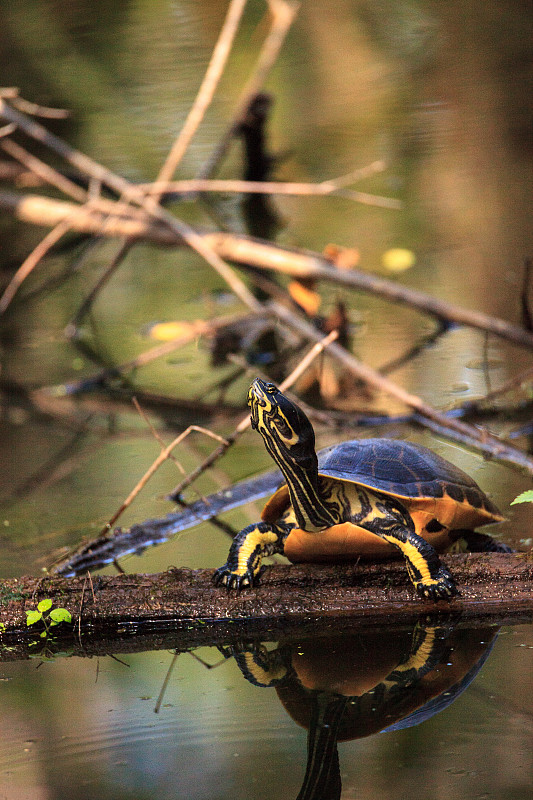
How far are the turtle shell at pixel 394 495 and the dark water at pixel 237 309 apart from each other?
0.80ft

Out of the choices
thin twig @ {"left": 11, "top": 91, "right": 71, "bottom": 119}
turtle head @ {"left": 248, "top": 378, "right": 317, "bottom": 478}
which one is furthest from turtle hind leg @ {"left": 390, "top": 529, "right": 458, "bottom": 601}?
thin twig @ {"left": 11, "top": 91, "right": 71, "bottom": 119}

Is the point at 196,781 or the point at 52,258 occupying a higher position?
the point at 196,781

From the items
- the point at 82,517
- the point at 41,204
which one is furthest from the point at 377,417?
the point at 41,204

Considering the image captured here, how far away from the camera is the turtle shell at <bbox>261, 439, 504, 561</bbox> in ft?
7.01

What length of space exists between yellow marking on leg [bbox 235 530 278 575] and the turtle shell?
0.20 ft

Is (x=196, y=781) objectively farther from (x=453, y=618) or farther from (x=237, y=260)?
(x=237, y=260)

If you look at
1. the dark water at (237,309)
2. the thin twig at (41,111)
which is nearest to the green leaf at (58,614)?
the dark water at (237,309)

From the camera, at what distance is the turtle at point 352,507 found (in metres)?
2.05

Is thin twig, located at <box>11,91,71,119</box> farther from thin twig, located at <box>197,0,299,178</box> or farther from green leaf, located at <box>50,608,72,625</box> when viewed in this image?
green leaf, located at <box>50,608,72,625</box>

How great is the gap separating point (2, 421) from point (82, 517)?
1504mm

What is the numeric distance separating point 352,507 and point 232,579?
38cm

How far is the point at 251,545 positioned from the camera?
2.15 metres

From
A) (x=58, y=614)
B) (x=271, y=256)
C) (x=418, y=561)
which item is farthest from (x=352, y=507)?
(x=271, y=256)

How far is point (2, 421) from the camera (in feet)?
14.2
